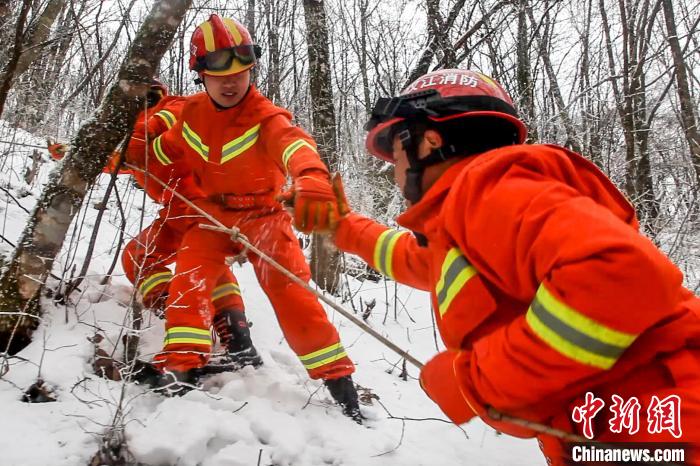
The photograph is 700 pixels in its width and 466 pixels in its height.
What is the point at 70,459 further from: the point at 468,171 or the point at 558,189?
the point at 558,189

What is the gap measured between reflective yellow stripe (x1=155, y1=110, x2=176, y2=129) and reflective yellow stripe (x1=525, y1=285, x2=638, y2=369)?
8.78 ft

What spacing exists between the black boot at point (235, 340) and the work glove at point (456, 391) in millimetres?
1490

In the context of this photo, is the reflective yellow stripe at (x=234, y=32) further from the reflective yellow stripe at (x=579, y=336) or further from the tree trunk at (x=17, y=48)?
the reflective yellow stripe at (x=579, y=336)

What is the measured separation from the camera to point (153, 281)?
276cm

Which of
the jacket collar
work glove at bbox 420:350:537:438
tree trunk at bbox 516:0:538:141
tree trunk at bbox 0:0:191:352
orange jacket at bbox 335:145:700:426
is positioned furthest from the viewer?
tree trunk at bbox 516:0:538:141

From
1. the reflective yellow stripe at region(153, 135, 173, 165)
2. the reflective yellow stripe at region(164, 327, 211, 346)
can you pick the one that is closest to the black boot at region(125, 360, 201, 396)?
the reflective yellow stripe at region(164, 327, 211, 346)

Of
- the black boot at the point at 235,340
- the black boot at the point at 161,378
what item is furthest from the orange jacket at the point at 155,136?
the black boot at the point at 161,378

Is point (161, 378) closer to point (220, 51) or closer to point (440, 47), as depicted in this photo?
point (220, 51)

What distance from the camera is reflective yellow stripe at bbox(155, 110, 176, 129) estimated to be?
117 inches

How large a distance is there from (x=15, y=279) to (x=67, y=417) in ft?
2.41

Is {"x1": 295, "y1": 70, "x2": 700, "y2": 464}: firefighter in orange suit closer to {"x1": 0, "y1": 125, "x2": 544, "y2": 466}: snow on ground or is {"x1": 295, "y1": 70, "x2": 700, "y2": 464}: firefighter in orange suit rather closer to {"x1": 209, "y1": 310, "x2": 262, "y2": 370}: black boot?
{"x1": 0, "y1": 125, "x2": 544, "y2": 466}: snow on ground

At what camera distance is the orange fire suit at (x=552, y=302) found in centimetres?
88

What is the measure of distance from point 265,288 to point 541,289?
1808 millimetres

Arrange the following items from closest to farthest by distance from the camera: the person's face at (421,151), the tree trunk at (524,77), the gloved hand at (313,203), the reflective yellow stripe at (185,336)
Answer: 1. the person's face at (421,151)
2. the gloved hand at (313,203)
3. the reflective yellow stripe at (185,336)
4. the tree trunk at (524,77)
